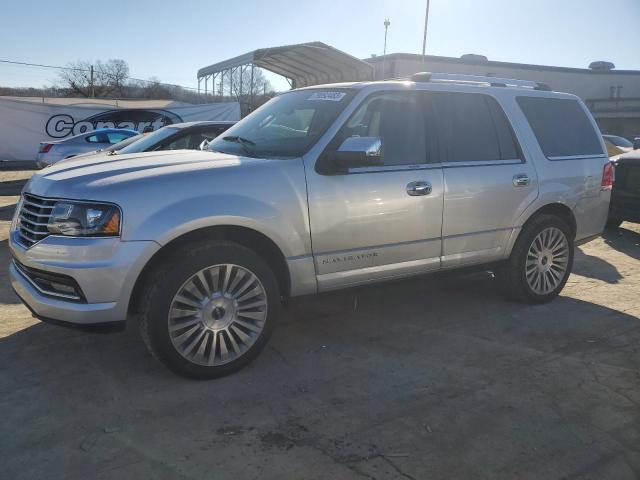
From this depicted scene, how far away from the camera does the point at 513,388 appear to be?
3.47 meters

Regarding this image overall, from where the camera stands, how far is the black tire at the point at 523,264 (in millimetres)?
4914

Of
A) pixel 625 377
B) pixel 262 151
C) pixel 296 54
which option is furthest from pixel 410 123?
pixel 296 54

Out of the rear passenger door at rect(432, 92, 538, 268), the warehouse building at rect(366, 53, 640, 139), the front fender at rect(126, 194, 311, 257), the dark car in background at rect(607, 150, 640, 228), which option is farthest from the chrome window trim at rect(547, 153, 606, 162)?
the warehouse building at rect(366, 53, 640, 139)

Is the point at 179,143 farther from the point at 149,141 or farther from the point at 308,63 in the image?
the point at 308,63

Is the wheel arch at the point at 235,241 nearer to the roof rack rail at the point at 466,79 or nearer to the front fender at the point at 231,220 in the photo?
the front fender at the point at 231,220

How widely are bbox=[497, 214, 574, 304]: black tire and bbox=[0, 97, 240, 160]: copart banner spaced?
642 inches

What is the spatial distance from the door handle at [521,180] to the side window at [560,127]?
0.41 metres

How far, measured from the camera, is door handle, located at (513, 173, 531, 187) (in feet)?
15.4

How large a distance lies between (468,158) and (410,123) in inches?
23.6

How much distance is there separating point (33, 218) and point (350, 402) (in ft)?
7.43

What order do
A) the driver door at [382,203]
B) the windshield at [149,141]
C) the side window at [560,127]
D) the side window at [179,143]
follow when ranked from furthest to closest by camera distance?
the side window at [179,143], the windshield at [149,141], the side window at [560,127], the driver door at [382,203]

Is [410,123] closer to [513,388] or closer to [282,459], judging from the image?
[513,388]

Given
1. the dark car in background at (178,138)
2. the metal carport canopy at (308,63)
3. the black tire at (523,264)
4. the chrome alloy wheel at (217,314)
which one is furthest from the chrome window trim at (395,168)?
the metal carport canopy at (308,63)

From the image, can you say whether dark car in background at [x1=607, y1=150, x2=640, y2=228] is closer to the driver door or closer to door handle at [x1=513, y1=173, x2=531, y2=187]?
door handle at [x1=513, y1=173, x2=531, y2=187]
